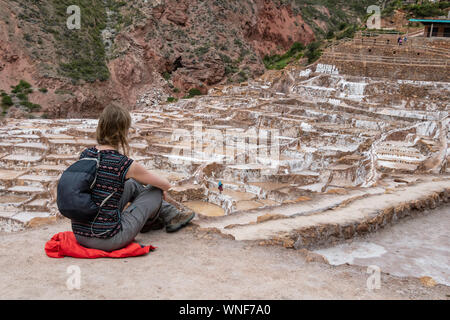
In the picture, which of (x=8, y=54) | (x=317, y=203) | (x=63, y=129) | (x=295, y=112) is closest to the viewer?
(x=317, y=203)

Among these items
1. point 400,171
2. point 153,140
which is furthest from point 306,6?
point 400,171

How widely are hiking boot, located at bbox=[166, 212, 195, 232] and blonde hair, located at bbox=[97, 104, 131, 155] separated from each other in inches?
47.9

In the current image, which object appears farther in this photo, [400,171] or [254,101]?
[254,101]

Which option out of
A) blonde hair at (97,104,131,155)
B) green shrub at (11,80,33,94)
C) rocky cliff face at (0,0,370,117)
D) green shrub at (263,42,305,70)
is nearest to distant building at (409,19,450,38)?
green shrub at (263,42,305,70)

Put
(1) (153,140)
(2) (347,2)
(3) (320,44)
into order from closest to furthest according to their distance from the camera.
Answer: (1) (153,140) < (3) (320,44) < (2) (347,2)

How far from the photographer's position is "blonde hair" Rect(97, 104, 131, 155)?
382cm

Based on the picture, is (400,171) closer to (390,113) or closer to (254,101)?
(390,113)

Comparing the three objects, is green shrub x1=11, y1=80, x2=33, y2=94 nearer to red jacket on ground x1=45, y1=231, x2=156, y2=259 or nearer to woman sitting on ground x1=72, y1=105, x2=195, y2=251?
red jacket on ground x1=45, y1=231, x2=156, y2=259

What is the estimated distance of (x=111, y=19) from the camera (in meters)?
42.5

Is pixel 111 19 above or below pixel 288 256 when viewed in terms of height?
above

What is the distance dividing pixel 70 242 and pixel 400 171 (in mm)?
9350

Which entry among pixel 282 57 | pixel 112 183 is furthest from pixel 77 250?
pixel 282 57

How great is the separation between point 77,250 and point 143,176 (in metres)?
0.92

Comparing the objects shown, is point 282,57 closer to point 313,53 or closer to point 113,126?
point 313,53
